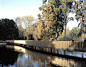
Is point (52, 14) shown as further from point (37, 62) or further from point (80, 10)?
point (37, 62)

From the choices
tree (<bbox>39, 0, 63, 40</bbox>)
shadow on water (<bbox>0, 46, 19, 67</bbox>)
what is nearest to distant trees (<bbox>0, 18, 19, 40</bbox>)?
tree (<bbox>39, 0, 63, 40</bbox>)

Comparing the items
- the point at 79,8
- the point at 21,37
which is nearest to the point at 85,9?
the point at 79,8

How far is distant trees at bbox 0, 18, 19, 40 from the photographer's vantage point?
7862 centimetres

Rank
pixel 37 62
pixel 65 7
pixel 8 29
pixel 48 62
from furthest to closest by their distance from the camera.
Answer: pixel 8 29 → pixel 65 7 → pixel 48 62 → pixel 37 62

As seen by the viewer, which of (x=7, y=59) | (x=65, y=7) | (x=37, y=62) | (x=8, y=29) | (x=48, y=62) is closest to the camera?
(x=37, y=62)

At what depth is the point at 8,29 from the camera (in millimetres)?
79812

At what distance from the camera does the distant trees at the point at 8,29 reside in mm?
78625

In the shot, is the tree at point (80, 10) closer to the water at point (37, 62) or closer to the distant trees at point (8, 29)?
the water at point (37, 62)

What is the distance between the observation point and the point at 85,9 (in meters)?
38.1

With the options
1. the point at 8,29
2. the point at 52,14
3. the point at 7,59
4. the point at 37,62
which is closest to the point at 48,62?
the point at 37,62

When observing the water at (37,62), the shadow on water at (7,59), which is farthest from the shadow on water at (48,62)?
the shadow on water at (7,59)

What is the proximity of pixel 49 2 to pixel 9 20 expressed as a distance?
47.6 meters

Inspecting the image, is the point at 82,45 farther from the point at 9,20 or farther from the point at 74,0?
the point at 9,20

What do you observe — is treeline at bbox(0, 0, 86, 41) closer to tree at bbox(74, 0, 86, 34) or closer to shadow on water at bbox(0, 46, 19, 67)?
tree at bbox(74, 0, 86, 34)
